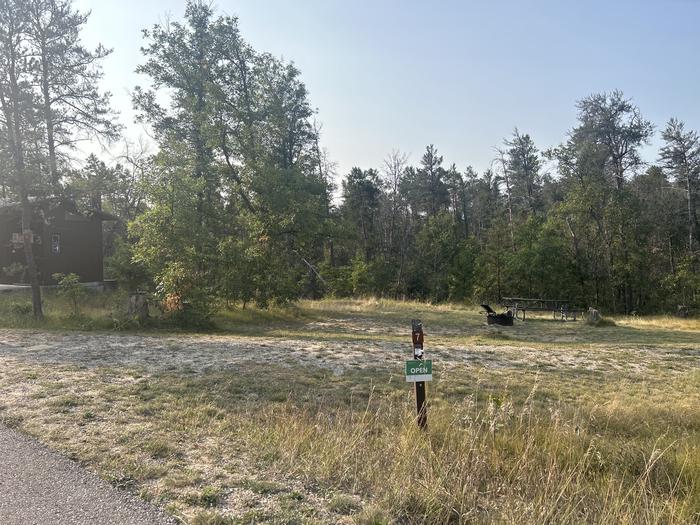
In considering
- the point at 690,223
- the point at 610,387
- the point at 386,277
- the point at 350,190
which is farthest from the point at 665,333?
the point at 350,190

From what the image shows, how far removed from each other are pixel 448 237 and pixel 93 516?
4127cm

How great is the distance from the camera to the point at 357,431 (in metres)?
4.29

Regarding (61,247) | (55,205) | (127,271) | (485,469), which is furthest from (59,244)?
(485,469)

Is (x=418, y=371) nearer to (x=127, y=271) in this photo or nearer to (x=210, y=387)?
(x=210, y=387)

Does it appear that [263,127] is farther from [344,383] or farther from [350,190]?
[350,190]

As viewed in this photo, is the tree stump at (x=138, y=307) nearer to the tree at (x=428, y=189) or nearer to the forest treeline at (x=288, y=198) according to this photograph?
the forest treeline at (x=288, y=198)

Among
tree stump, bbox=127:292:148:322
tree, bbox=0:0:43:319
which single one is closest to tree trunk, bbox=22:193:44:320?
tree, bbox=0:0:43:319

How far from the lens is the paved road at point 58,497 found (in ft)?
9.23

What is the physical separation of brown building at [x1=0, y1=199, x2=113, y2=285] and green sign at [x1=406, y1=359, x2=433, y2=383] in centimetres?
2316

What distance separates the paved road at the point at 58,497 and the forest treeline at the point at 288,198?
10536 millimetres

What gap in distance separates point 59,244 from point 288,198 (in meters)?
12.7

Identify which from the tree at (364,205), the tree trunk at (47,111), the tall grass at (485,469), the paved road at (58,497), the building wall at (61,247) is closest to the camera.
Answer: the paved road at (58,497)

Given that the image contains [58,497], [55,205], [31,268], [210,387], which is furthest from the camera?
[55,205]

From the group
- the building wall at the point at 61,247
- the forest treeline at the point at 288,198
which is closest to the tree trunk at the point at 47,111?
the forest treeline at the point at 288,198
